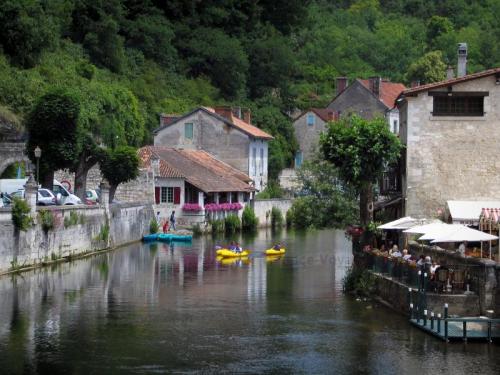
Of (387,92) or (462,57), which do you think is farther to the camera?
(387,92)

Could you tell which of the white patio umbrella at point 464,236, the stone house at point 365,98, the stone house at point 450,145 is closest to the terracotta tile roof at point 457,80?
the stone house at point 450,145

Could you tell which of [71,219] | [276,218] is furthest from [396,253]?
[276,218]

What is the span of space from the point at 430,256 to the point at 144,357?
11.9m

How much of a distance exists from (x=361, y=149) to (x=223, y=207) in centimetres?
4049

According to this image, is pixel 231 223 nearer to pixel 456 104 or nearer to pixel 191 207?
pixel 191 207

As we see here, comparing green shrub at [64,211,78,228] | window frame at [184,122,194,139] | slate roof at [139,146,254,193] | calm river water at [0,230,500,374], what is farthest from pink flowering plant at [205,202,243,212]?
calm river water at [0,230,500,374]

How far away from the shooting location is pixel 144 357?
32.7 meters

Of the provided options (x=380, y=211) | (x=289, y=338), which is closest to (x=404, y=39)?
(x=380, y=211)

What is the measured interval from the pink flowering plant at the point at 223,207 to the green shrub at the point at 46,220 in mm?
29707

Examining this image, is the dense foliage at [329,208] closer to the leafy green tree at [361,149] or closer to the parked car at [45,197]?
the leafy green tree at [361,149]

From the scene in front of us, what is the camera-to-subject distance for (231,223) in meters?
86.7

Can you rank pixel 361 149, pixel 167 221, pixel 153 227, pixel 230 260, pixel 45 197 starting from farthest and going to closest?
pixel 167 221 < pixel 153 227 < pixel 45 197 < pixel 230 260 < pixel 361 149

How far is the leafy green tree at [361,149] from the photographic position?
4562 centimetres

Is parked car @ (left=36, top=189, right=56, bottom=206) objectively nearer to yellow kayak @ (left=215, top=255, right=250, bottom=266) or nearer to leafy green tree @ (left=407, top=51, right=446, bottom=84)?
yellow kayak @ (left=215, top=255, right=250, bottom=266)
